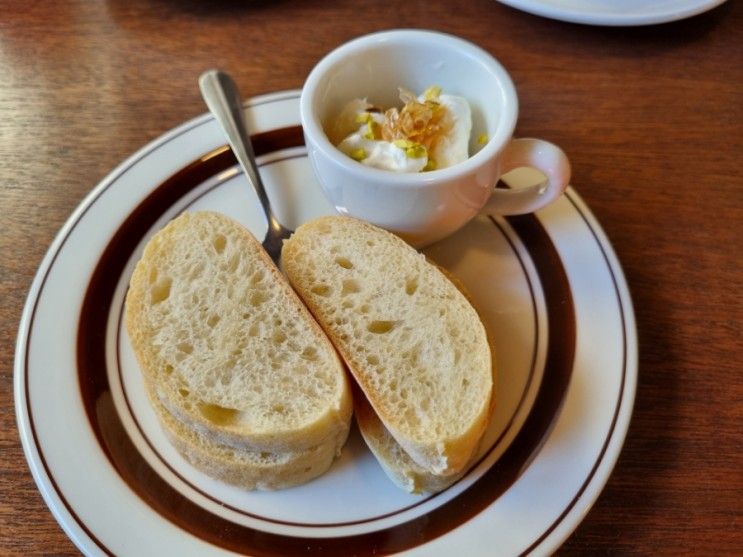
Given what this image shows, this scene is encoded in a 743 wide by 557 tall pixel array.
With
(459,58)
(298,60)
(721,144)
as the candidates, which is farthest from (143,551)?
(721,144)

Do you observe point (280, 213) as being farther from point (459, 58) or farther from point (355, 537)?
point (355, 537)

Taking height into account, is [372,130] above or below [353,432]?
above

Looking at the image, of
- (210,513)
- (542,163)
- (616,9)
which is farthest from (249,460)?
(616,9)

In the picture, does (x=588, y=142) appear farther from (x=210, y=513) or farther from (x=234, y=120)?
(x=210, y=513)

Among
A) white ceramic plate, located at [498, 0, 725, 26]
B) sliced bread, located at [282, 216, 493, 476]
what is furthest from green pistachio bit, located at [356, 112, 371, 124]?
white ceramic plate, located at [498, 0, 725, 26]

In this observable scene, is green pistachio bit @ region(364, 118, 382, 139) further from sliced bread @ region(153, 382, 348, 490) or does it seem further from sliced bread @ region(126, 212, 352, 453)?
sliced bread @ region(153, 382, 348, 490)

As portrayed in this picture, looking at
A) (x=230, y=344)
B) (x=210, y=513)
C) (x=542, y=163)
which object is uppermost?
(x=542, y=163)
